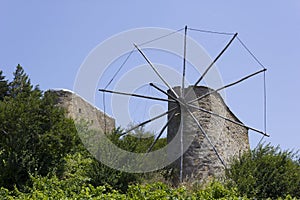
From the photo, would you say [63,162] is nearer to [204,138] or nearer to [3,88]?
[204,138]

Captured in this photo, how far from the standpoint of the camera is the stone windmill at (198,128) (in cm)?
1279

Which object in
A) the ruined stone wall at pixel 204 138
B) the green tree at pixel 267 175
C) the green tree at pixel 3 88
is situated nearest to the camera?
the green tree at pixel 267 175

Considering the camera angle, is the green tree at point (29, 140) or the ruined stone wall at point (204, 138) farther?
the ruined stone wall at point (204, 138)

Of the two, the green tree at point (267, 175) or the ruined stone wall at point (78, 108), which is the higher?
the ruined stone wall at point (78, 108)

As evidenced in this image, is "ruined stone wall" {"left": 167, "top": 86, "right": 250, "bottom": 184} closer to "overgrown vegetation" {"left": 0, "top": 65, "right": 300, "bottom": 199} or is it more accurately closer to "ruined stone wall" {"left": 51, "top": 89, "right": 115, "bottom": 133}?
"overgrown vegetation" {"left": 0, "top": 65, "right": 300, "bottom": 199}

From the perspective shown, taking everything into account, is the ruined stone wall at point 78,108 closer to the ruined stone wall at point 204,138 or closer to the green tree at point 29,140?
the ruined stone wall at point 204,138

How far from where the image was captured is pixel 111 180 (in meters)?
11.0

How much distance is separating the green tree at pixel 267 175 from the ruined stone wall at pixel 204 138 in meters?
0.91

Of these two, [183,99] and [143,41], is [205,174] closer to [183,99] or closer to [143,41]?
[183,99]

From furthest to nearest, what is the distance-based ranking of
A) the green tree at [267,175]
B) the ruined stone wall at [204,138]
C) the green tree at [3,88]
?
the green tree at [3,88] → the ruined stone wall at [204,138] → the green tree at [267,175]

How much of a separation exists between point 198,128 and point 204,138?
309 mm

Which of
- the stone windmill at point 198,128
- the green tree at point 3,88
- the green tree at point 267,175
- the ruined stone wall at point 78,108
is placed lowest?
the green tree at point 267,175

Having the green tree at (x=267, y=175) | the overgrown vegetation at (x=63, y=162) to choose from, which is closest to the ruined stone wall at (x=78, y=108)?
the overgrown vegetation at (x=63, y=162)

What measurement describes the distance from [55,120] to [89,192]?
18.0 ft
